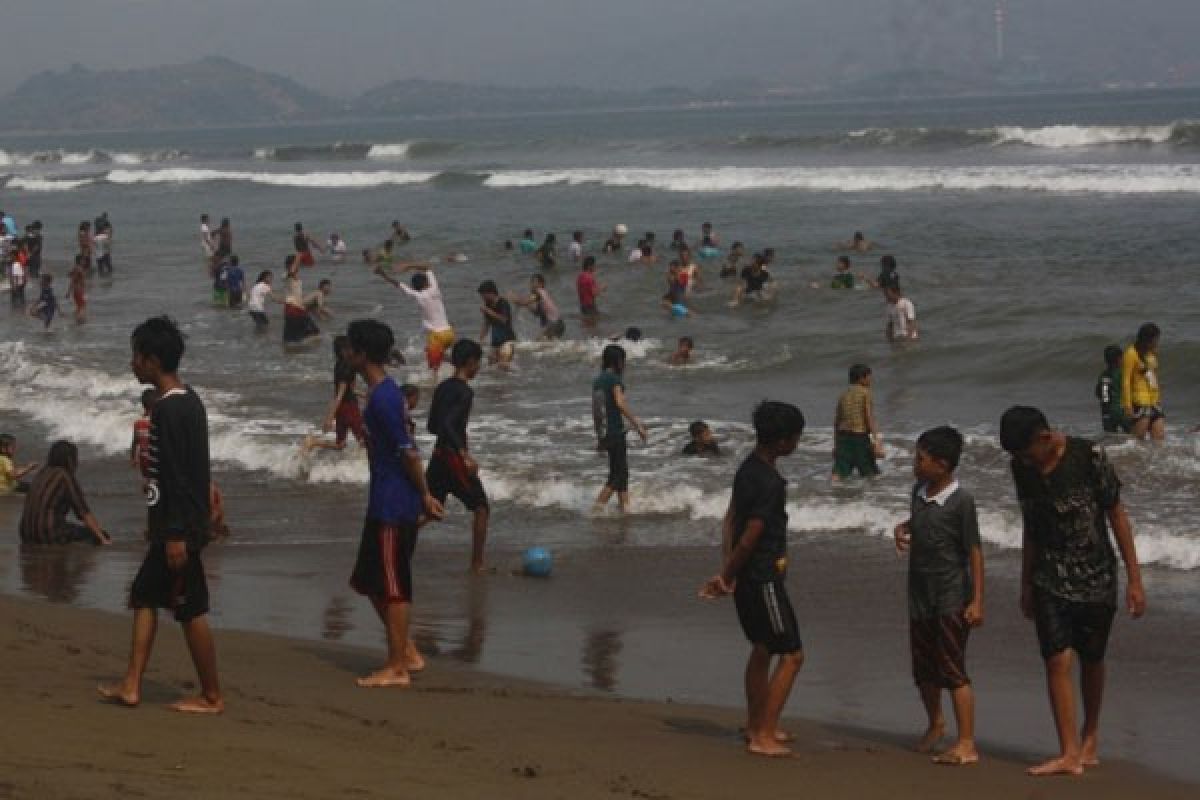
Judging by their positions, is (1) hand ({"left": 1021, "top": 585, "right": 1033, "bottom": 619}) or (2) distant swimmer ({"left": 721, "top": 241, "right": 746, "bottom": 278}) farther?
(2) distant swimmer ({"left": 721, "top": 241, "right": 746, "bottom": 278})

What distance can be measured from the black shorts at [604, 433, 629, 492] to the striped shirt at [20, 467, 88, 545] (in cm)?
375

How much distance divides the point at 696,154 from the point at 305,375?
216 feet

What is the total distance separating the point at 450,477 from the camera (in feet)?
35.9

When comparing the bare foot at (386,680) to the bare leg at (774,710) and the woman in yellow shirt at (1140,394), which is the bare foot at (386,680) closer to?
the bare leg at (774,710)

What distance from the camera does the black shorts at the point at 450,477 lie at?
10898 millimetres

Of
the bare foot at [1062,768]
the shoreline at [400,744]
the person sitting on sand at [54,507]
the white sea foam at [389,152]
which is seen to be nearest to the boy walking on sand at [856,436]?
the person sitting on sand at [54,507]

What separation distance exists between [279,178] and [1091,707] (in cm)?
7531

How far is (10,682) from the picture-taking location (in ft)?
22.7

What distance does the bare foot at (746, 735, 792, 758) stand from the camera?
696 centimetres

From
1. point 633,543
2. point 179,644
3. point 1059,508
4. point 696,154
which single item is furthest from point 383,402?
point 696,154

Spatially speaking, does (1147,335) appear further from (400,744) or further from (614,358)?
(400,744)

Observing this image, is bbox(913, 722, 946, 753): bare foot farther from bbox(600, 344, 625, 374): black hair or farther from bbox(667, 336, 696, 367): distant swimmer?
bbox(667, 336, 696, 367): distant swimmer

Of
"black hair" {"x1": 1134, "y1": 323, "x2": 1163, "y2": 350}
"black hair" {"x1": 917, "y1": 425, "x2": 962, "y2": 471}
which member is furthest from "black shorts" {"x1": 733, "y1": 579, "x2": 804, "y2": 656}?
"black hair" {"x1": 1134, "y1": 323, "x2": 1163, "y2": 350}

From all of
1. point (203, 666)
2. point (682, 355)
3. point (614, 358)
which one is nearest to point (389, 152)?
point (682, 355)
